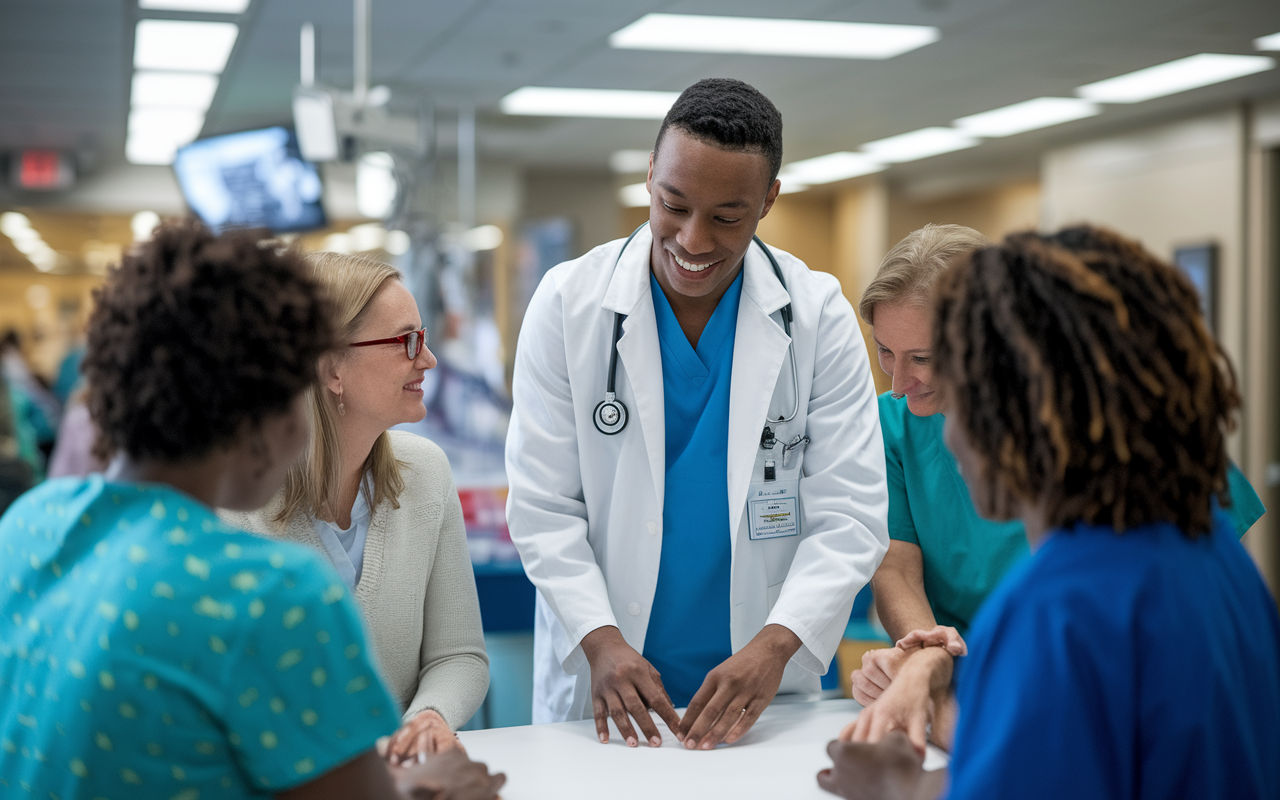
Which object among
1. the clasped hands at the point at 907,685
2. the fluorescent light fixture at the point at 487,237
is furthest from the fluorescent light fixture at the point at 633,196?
the clasped hands at the point at 907,685

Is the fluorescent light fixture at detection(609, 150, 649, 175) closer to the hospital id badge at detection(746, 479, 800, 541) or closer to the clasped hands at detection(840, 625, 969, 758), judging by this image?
the hospital id badge at detection(746, 479, 800, 541)

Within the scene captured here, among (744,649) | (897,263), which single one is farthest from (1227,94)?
(744,649)

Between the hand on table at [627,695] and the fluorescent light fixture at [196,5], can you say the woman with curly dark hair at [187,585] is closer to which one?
the hand on table at [627,695]

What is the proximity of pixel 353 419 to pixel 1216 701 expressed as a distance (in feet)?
4.02

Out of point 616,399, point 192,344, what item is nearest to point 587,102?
point 616,399

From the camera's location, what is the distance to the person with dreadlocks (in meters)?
0.78

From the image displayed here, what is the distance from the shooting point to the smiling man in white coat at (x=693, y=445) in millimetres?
1596

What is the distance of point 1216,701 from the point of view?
2.59ft

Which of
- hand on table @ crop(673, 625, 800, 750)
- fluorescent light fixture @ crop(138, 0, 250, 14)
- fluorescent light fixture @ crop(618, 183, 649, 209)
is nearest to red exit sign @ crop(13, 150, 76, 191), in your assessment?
fluorescent light fixture @ crop(138, 0, 250, 14)

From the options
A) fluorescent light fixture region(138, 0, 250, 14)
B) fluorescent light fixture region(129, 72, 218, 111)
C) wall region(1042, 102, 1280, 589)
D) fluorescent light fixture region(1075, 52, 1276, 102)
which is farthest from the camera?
wall region(1042, 102, 1280, 589)

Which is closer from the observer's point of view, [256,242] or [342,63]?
[256,242]

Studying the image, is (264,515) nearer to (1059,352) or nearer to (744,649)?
(744,649)

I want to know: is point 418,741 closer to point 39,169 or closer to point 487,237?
point 39,169

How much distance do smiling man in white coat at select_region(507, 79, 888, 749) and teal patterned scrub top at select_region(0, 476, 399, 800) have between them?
76cm
